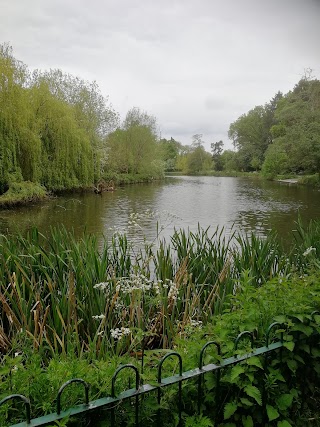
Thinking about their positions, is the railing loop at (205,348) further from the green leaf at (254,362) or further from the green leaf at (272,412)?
the green leaf at (272,412)

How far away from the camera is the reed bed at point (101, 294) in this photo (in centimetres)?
Result: 288

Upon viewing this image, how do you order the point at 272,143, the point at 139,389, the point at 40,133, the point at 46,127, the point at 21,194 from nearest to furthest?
the point at 139,389 → the point at 21,194 → the point at 40,133 → the point at 46,127 → the point at 272,143

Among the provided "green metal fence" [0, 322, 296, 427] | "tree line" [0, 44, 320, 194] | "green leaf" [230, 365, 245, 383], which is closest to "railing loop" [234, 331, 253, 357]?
"green metal fence" [0, 322, 296, 427]

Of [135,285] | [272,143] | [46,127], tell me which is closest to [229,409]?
[135,285]

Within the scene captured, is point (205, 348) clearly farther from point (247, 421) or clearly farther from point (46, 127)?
point (46, 127)

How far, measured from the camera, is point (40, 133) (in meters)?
20.1

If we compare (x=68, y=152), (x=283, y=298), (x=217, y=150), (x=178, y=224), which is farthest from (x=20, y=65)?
(x=217, y=150)

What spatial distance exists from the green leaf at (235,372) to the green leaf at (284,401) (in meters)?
0.31

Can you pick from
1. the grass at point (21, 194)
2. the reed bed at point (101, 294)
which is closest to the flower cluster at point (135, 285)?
the reed bed at point (101, 294)

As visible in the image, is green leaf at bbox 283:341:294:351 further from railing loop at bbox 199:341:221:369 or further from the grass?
the grass

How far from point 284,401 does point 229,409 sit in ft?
1.01

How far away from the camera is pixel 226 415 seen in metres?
1.56

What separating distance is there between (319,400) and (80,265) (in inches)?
88.3

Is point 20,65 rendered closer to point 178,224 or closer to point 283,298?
point 178,224
